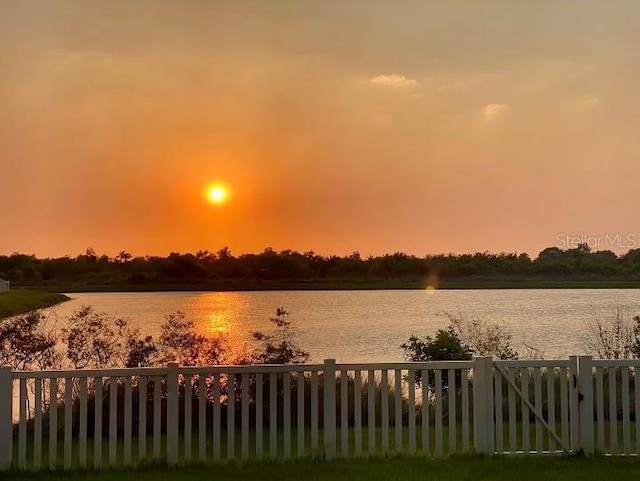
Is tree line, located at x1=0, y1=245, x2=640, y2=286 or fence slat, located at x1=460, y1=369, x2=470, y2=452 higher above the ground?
tree line, located at x1=0, y1=245, x2=640, y2=286

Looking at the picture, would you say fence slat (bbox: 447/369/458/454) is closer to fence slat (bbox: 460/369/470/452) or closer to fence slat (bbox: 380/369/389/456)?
fence slat (bbox: 460/369/470/452)

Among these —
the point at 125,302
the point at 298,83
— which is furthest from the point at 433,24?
the point at 125,302

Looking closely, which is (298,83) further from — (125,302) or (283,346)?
(125,302)

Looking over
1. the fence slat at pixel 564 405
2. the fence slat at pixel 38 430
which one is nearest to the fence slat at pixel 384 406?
the fence slat at pixel 564 405

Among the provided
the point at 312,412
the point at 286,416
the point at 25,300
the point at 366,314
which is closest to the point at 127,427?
the point at 286,416

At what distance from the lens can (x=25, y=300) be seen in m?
29.3

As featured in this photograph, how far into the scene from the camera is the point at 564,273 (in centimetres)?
2556

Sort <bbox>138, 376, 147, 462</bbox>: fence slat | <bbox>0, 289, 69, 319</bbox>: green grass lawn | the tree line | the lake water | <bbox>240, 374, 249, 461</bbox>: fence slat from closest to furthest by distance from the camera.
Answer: <bbox>138, 376, 147, 462</bbox>: fence slat < <bbox>240, 374, 249, 461</bbox>: fence slat < the lake water < the tree line < <bbox>0, 289, 69, 319</bbox>: green grass lawn

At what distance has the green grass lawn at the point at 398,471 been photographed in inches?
232

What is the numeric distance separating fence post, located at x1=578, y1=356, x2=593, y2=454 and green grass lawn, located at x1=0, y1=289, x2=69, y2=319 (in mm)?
21378

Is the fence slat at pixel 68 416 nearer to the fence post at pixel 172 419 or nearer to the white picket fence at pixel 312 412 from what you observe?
the white picket fence at pixel 312 412

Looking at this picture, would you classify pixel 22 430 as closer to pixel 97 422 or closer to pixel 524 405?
pixel 97 422

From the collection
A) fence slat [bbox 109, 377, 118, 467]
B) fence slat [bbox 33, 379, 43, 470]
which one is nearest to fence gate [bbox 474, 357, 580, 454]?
fence slat [bbox 109, 377, 118, 467]

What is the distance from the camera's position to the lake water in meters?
15.1
